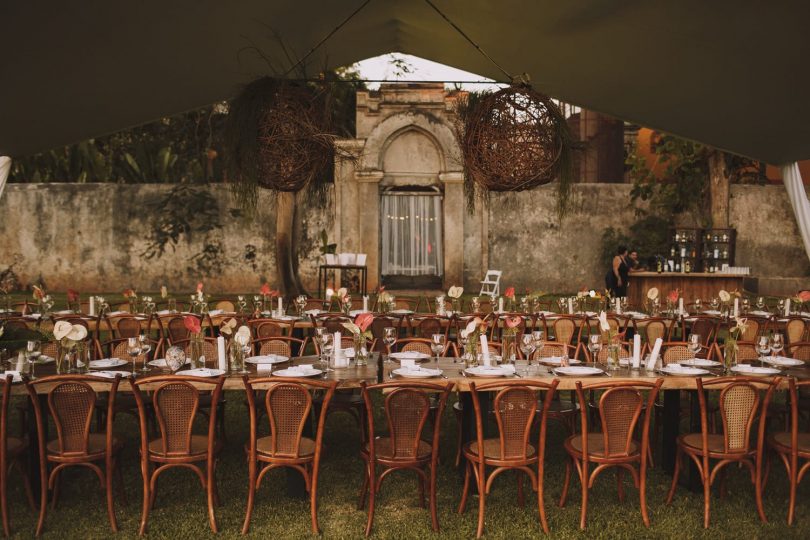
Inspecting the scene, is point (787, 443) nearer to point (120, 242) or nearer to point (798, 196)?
point (798, 196)

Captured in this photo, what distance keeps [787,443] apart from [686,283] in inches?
379

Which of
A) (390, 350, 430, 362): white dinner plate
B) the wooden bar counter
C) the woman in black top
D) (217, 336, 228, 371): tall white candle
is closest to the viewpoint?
(217, 336, 228, 371): tall white candle

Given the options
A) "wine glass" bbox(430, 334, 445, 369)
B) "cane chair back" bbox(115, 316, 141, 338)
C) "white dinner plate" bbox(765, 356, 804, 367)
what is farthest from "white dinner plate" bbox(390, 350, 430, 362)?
"cane chair back" bbox(115, 316, 141, 338)

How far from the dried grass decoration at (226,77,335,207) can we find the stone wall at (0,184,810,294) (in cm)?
1222

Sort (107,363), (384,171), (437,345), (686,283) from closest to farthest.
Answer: (107,363)
(437,345)
(686,283)
(384,171)

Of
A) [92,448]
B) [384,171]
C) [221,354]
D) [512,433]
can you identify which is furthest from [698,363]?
[384,171]

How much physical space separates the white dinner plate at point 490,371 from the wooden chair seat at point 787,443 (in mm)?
1691

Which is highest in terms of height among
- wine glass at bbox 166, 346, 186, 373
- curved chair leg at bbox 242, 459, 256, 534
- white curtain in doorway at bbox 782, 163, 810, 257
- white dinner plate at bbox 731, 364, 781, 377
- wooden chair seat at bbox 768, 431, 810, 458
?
white curtain in doorway at bbox 782, 163, 810, 257

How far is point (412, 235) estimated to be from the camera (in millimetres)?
18734

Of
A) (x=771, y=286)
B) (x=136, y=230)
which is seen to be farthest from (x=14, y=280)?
(x=771, y=286)

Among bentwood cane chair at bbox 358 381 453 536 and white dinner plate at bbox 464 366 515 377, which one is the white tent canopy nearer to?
white dinner plate at bbox 464 366 515 377

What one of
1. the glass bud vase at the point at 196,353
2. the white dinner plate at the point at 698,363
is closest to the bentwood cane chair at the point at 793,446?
the white dinner plate at the point at 698,363

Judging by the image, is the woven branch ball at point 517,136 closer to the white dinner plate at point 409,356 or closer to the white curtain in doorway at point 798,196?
the white dinner plate at point 409,356

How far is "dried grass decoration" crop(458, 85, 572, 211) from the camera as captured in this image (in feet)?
16.5
